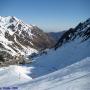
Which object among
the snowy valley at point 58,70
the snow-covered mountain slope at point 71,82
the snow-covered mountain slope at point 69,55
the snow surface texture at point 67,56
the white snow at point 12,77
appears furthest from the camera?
the snow-covered mountain slope at point 69,55

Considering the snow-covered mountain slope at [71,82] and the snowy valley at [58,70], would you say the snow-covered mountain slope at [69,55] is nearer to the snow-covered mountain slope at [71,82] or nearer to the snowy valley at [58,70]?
the snowy valley at [58,70]

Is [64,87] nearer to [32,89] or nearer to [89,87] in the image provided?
[89,87]

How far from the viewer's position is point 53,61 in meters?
129

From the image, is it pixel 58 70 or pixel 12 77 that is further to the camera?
pixel 12 77

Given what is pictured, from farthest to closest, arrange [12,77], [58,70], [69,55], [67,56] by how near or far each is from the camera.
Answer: [67,56] → [69,55] → [12,77] → [58,70]

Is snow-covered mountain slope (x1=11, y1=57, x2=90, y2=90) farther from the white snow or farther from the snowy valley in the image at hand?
the white snow

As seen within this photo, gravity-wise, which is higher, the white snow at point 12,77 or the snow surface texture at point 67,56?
the snow surface texture at point 67,56

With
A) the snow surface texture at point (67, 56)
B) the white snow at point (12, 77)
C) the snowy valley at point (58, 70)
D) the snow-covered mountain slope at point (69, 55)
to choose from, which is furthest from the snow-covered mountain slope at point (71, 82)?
the snow-covered mountain slope at point (69, 55)

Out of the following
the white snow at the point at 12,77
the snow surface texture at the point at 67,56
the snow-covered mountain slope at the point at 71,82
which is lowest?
the snow-covered mountain slope at the point at 71,82

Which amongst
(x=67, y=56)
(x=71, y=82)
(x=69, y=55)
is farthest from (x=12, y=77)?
(x=67, y=56)

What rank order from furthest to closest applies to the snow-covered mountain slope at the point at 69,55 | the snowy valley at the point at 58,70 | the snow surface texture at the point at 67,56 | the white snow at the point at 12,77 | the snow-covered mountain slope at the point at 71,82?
the snow-covered mountain slope at the point at 69,55
the snow surface texture at the point at 67,56
the white snow at the point at 12,77
the snowy valley at the point at 58,70
the snow-covered mountain slope at the point at 71,82

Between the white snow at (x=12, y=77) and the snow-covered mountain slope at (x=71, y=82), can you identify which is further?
the white snow at (x=12, y=77)

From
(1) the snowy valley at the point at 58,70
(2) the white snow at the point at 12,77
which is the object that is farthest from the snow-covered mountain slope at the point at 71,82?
(2) the white snow at the point at 12,77

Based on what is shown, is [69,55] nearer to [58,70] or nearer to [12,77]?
[12,77]
